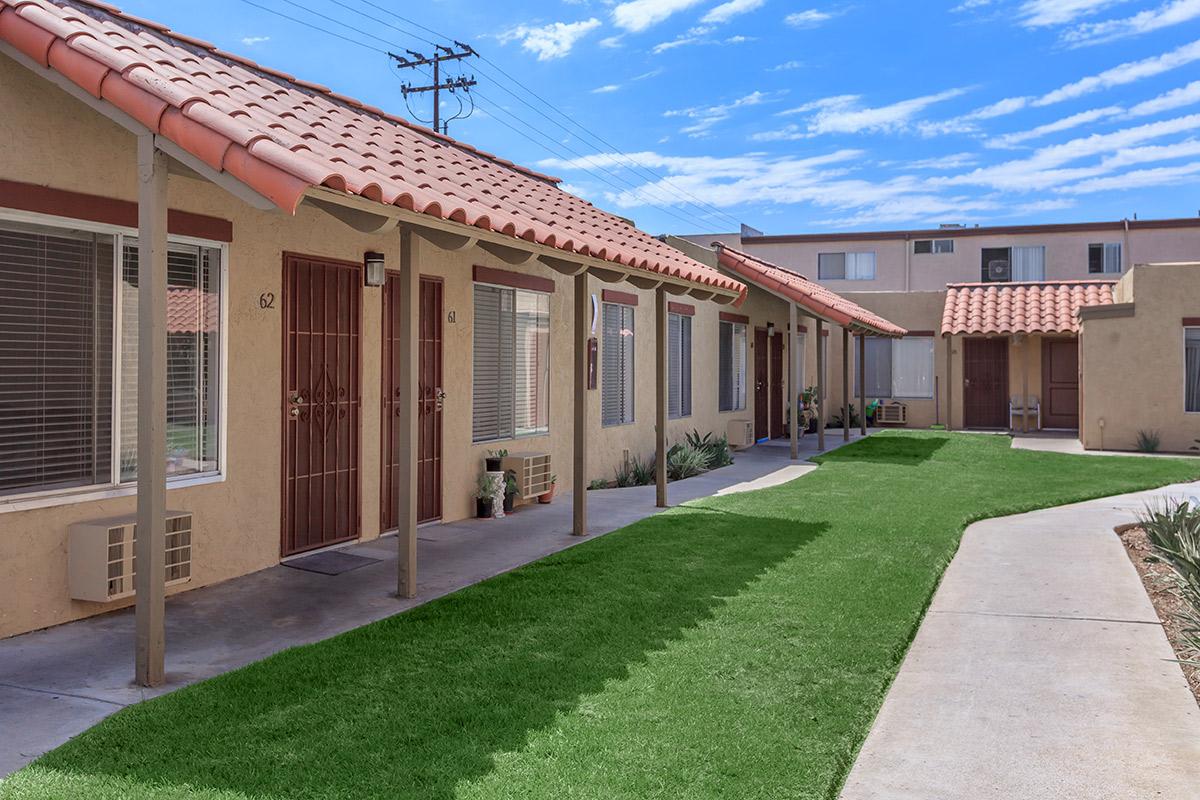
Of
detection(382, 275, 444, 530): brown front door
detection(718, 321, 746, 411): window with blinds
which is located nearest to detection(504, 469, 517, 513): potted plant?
detection(382, 275, 444, 530): brown front door

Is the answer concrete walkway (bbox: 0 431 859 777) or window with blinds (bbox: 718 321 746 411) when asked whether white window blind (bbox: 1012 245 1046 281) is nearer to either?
window with blinds (bbox: 718 321 746 411)

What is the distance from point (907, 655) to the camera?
6.05m

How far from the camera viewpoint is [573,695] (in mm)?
5020

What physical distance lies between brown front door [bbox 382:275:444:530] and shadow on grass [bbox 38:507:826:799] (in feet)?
7.28

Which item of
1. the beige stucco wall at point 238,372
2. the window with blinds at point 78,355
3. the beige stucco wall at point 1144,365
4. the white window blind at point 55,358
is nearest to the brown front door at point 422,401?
the beige stucco wall at point 238,372

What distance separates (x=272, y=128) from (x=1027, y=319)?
2208 cm

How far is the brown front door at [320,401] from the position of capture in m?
8.05

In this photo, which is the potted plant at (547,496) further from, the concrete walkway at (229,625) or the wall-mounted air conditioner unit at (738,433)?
the wall-mounted air conditioner unit at (738,433)

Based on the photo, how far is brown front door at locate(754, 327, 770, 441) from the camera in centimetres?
2067

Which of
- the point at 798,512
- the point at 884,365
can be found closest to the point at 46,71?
the point at 798,512

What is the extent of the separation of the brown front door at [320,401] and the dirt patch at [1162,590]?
255 inches

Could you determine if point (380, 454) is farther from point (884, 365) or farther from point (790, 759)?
point (884, 365)

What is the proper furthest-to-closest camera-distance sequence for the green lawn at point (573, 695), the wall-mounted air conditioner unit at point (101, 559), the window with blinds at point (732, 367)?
the window with blinds at point (732, 367), the wall-mounted air conditioner unit at point (101, 559), the green lawn at point (573, 695)

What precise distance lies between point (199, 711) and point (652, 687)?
2.24 m
